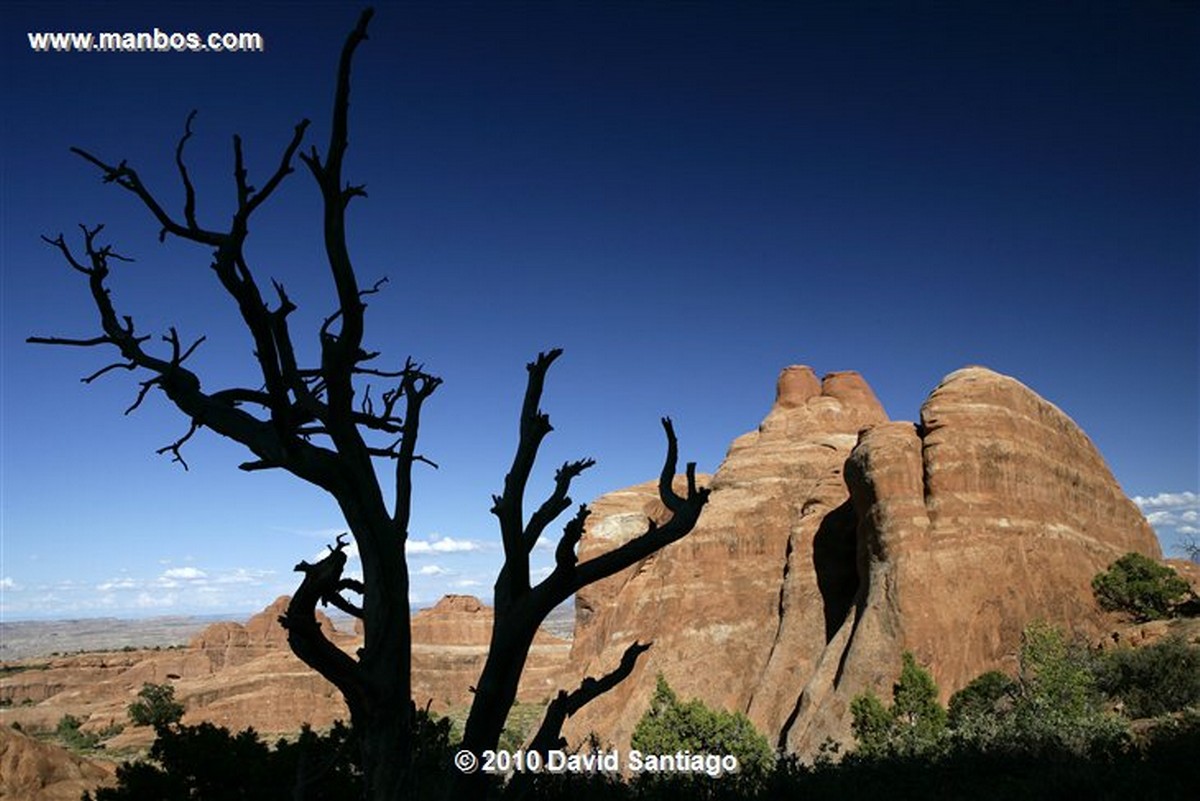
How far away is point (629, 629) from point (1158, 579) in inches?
1190

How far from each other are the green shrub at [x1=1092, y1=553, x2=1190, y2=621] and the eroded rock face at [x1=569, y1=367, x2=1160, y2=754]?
78cm

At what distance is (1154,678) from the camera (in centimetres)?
2445

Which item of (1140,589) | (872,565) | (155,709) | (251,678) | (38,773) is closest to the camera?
(38,773)

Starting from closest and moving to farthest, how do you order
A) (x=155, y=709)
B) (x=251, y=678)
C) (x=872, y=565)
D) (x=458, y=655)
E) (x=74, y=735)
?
(x=872, y=565)
(x=74, y=735)
(x=155, y=709)
(x=251, y=678)
(x=458, y=655)

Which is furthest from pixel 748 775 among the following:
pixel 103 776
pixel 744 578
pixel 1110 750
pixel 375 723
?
pixel 744 578

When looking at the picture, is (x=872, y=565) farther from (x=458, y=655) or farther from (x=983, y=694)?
(x=458, y=655)

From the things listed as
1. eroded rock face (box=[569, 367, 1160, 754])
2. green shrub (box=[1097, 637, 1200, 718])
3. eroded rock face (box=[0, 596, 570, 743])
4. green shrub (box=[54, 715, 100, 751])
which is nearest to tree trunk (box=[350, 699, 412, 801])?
green shrub (box=[1097, 637, 1200, 718])

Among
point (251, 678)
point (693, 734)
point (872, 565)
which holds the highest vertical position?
point (872, 565)

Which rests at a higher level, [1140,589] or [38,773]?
[1140,589]

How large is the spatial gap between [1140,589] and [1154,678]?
13729mm

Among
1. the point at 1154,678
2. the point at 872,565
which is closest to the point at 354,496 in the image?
the point at 1154,678

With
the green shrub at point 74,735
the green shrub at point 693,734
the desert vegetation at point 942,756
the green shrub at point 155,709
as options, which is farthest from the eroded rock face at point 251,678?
the desert vegetation at point 942,756

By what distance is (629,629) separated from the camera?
51.5 metres

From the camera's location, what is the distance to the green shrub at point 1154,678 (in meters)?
22.7
